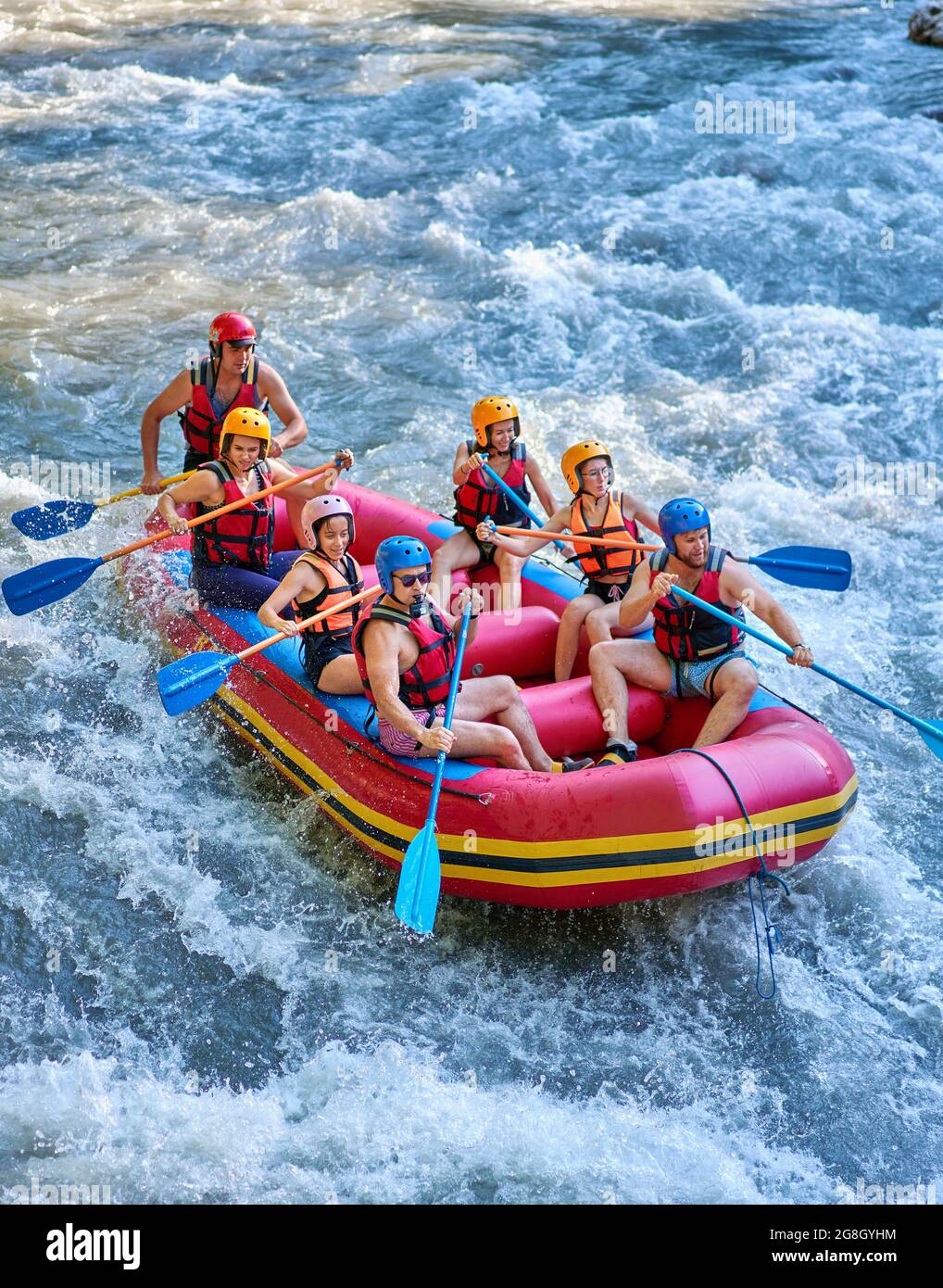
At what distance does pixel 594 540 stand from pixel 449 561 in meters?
0.73

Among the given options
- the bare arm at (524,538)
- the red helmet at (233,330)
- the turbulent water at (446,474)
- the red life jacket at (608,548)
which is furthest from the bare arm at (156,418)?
the red life jacket at (608,548)

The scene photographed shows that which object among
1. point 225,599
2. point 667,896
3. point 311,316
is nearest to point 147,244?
point 311,316

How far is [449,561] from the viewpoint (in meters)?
5.86

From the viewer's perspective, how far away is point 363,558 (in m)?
6.25

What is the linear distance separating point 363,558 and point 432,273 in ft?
14.5

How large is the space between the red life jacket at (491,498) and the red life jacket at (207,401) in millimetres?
941

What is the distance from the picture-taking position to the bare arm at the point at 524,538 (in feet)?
18.5

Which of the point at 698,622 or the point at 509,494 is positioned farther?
the point at 509,494

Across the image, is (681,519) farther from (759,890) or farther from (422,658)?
(759,890)

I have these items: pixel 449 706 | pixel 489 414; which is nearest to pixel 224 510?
pixel 489 414

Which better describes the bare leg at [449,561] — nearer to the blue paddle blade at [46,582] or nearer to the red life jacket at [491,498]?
the red life jacket at [491,498]

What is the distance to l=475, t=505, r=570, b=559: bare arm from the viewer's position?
18.5 ft

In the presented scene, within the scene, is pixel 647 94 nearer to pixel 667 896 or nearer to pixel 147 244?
pixel 147 244

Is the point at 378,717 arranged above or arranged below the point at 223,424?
below
